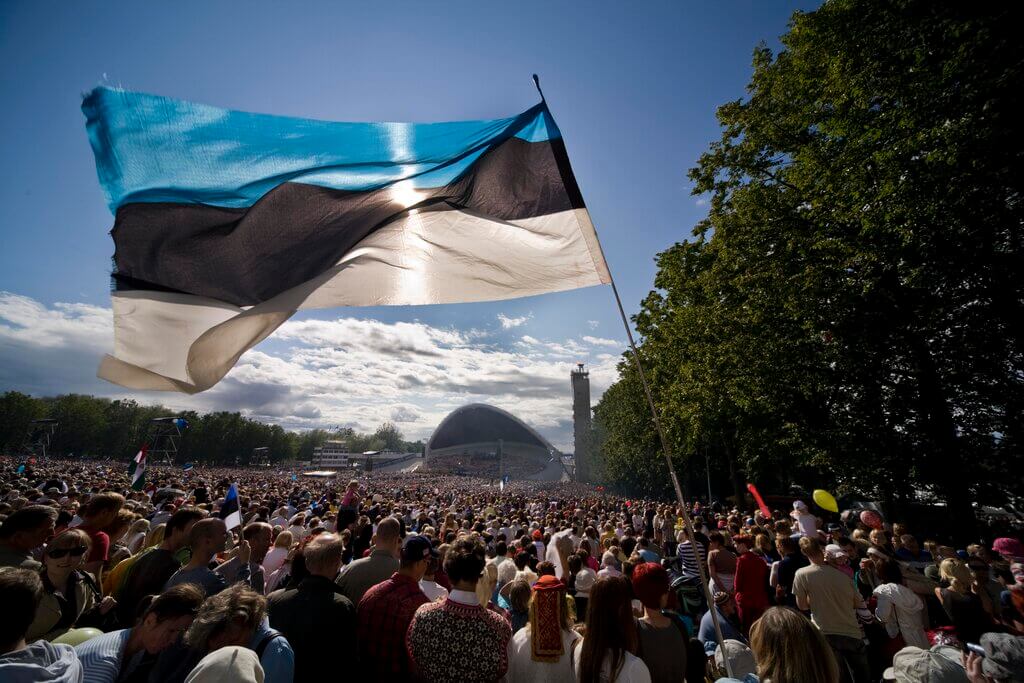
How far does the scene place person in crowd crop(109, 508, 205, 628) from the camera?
130 inches

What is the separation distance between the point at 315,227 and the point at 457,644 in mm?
3823

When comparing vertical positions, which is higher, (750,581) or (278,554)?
(278,554)

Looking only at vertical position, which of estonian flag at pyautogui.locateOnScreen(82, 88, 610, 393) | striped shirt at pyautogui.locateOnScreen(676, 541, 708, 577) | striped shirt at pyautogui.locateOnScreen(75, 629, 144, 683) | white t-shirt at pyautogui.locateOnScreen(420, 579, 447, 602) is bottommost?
striped shirt at pyautogui.locateOnScreen(676, 541, 708, 577)

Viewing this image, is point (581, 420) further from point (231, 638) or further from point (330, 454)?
point (231, 638)

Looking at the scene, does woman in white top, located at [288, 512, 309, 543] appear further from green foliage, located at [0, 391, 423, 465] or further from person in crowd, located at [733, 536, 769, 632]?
green foliage, located at [0, 391, 423, 465]

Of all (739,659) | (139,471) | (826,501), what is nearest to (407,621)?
(739,659)

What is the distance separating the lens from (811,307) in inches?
487

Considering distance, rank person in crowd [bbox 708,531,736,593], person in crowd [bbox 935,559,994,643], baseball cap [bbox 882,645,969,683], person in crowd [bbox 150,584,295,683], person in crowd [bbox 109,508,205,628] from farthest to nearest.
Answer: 1. person in crowd [bbox 708,531,736,593]
2. person in crowd [bbox 935,559,994,643]
3. person in crowd [bbox 109,508,205,628]
4. baseball cap [bbox 882,645,969,683]
5. person in crowd [bbox 150,584,295,683]

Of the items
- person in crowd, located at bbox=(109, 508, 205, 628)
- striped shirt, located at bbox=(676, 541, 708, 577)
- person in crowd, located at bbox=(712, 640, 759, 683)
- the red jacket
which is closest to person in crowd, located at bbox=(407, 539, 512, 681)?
person in crowd, located at bbox=(712, 640, 759, 683)

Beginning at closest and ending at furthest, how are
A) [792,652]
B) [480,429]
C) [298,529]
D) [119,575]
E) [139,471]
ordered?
1. [792,652]
2. [119,575]
3. [298,529]
4. [139,471]
5. [480,429]

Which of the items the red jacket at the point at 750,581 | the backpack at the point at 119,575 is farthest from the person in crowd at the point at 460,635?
the red jacket at the point at 750,581

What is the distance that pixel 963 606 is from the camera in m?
4.87

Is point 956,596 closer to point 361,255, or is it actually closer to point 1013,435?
point 361,255

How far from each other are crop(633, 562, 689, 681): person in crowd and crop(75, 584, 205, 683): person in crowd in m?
2.61
